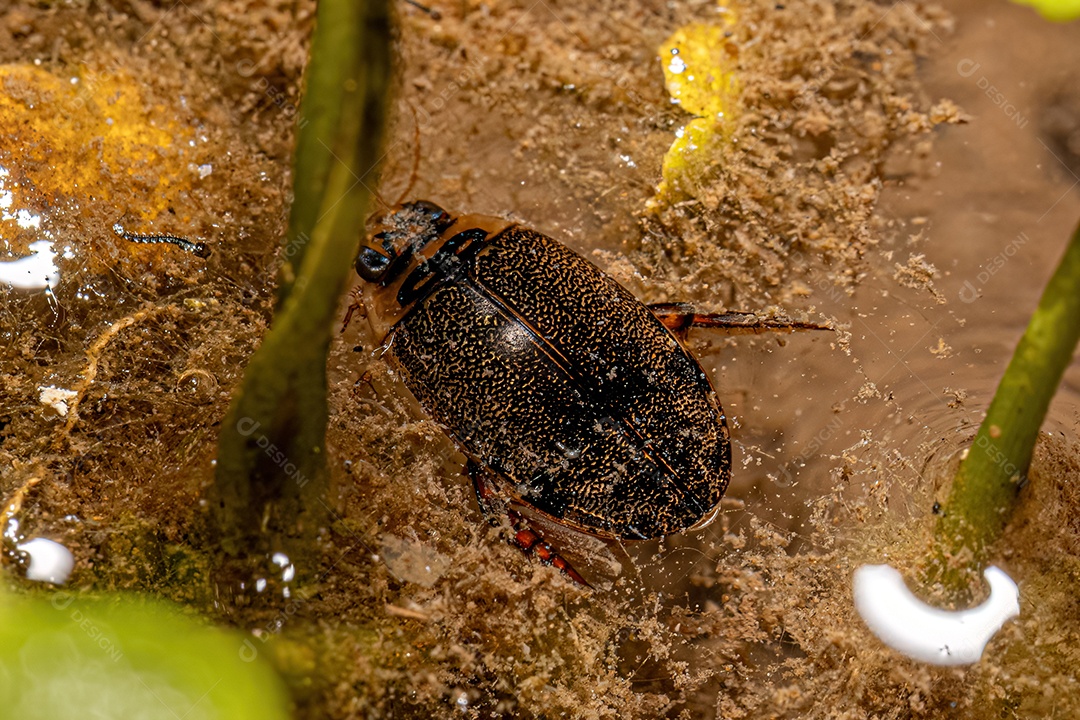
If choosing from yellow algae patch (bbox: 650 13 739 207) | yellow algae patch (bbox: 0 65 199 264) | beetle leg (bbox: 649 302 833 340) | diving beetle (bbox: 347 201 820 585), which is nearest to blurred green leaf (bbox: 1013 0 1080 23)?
yellow algae patch (bbox: 650 13 739 207)

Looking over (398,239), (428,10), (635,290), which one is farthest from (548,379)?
(428,10)

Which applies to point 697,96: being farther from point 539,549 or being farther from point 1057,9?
point 539,549

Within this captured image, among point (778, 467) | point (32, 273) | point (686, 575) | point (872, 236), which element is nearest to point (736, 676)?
point (686, 575)

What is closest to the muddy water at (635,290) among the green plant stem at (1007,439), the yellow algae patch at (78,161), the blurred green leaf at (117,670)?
the yellow algae patch at (78,161)

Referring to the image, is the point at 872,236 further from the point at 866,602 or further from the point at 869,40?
the point at 866,602

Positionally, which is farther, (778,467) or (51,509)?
(778,467)
